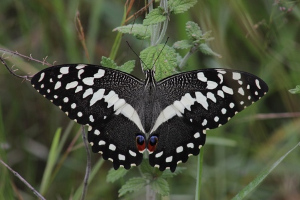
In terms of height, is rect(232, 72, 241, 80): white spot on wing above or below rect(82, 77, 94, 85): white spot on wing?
below

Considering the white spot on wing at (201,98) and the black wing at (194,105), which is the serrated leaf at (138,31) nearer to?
the black wing at (194,105)

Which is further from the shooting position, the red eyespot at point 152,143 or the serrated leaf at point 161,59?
the red eyespot at point 152,143

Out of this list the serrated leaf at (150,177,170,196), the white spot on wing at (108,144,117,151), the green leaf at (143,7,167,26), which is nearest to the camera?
the green leaf at (143,7,167,26)

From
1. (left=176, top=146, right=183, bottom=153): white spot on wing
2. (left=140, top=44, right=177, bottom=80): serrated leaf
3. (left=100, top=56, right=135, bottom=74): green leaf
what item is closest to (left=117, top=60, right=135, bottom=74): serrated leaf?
(left=100, top=56, right=135, bottom=74): green leaf

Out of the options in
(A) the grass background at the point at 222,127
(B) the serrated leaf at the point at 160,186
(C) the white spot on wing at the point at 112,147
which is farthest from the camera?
(A) the grass background at the point at 222,127

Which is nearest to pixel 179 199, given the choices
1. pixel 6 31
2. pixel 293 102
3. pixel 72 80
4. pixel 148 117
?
pixel 293 102

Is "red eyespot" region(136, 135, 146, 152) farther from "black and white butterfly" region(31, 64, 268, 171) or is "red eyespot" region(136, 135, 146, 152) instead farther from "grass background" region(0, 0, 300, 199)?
"grass background" region(0, 0, 300, 199)

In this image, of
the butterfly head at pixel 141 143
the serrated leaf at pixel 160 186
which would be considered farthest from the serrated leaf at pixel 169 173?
the butterfly head at pixel 141 143
